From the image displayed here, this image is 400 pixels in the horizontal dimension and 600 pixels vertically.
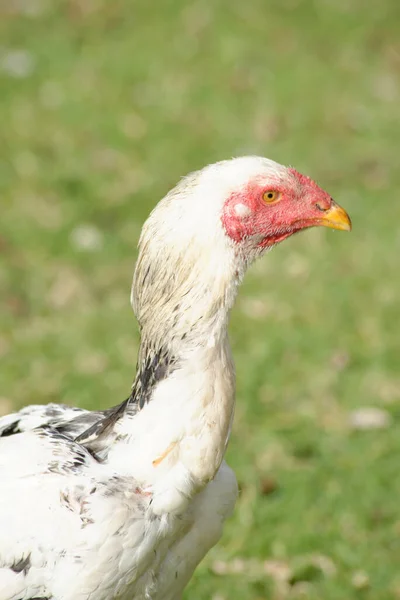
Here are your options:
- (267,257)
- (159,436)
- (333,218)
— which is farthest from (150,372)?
(267,257)

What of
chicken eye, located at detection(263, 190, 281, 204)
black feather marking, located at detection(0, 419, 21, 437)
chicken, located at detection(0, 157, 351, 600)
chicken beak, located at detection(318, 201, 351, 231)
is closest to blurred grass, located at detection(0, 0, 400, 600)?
black feather marking, located at detection(0, 419, 21, 437)

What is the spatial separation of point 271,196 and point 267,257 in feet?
11.4

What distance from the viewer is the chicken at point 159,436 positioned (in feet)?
8.96

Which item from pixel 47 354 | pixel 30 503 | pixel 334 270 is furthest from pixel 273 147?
pixel 30 503

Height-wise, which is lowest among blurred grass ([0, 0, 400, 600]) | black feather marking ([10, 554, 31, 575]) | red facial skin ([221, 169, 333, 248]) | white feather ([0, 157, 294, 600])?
black feather marking ([10, 554, 31, 575])

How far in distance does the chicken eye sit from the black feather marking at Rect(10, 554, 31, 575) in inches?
48.5

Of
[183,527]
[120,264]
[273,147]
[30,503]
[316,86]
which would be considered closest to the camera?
[30,503]

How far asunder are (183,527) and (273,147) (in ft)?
16.4

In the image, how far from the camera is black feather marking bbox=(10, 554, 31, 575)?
8.96ft

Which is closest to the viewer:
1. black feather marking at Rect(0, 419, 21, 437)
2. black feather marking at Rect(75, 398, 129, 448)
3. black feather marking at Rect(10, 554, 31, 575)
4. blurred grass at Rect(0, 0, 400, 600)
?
black feather marking at Rect(10, 554, 31, 575)

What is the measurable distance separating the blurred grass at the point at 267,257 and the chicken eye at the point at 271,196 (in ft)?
6.00

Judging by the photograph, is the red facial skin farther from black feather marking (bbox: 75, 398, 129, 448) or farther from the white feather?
black feather marking (bbox: 75, 398, 129, 448)

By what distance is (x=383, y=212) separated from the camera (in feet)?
22.9

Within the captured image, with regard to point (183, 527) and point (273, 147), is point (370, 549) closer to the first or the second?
point (183, 527)
